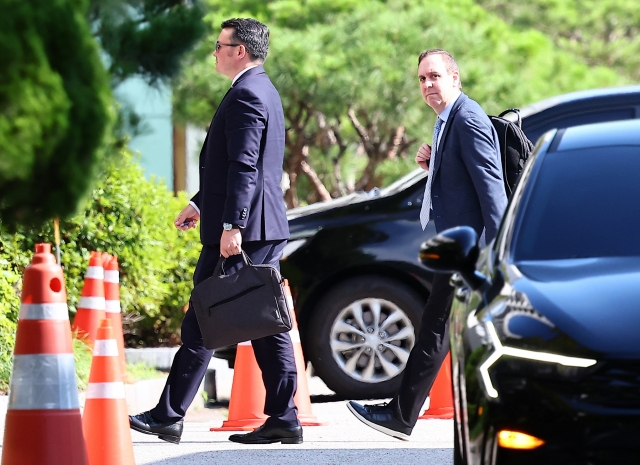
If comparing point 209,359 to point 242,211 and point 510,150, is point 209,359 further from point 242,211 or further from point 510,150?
point 510,150

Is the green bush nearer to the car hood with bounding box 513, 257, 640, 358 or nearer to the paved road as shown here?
the paved road

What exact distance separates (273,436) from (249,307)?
682mm

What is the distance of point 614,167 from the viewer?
446 centimetres

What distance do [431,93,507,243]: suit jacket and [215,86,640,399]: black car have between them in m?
2.29

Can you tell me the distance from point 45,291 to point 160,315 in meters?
5.69

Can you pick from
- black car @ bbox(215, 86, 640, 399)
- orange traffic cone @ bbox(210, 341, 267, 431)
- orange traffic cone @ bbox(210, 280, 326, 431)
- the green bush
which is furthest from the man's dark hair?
the green bush

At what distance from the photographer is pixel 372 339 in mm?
8375

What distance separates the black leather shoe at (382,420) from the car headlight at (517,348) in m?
2.46

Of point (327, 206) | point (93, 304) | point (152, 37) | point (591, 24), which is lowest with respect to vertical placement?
point (93, 304)

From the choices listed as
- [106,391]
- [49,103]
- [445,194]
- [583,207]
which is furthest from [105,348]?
[583,207]

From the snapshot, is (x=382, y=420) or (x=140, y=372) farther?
(x=140, y=372)

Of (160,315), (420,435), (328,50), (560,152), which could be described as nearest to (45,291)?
(560,152)

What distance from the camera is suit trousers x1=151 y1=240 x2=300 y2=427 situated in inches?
241

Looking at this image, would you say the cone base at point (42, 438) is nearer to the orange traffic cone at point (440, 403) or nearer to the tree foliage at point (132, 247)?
the orange traffic cone at point (440, 403)
